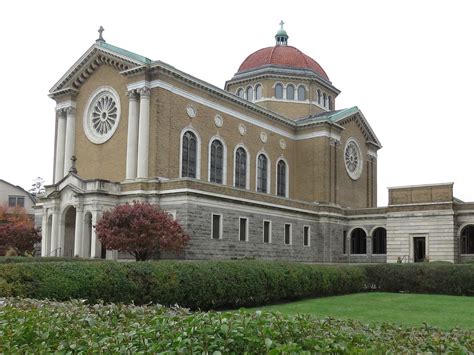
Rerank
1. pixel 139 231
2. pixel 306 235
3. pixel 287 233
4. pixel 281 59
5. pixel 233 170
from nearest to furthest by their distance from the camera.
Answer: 1. pixel 139 231
2. pixel 287 233
3. pixel 233 170
4. pixel 306 235
5. pixel 281 59

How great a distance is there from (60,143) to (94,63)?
6609 mm

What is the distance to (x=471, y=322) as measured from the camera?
16.8 metres

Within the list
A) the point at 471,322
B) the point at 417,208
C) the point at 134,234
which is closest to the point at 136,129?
the point at 134,234

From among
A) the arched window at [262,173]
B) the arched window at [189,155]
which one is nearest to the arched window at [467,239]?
the arched window at [262,173]

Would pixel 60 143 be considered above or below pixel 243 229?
above

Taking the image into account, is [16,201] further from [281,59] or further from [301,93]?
[301,93]

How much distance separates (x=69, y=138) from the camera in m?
44.4

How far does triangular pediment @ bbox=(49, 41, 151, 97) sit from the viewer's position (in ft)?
132

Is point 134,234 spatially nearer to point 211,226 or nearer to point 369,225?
point 211,226

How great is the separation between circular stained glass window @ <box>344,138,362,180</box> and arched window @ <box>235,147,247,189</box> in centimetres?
1271

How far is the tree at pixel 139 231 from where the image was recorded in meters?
32.6

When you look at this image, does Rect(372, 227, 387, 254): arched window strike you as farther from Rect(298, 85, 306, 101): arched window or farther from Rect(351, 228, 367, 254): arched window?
Rect(298, 85, 306, 101): arched window

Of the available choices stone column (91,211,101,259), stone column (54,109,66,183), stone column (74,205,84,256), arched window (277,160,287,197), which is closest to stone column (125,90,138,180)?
stone column (91,211,101,259)

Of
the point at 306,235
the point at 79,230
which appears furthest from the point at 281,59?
the point at 79,230
